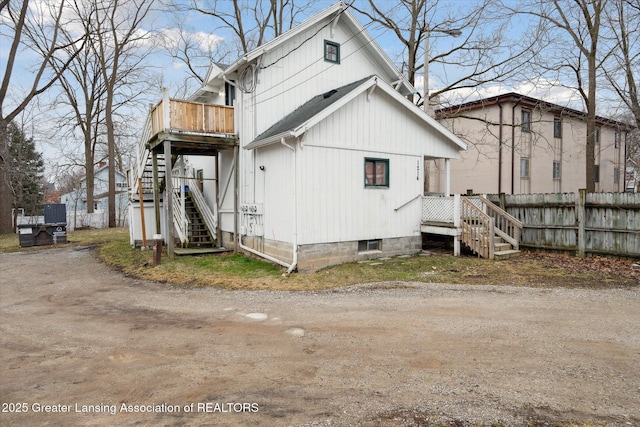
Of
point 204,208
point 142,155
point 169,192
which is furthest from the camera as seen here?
point 204,208

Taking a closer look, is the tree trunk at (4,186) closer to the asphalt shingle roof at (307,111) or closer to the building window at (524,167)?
the asphalt shingle roof at (307,111)

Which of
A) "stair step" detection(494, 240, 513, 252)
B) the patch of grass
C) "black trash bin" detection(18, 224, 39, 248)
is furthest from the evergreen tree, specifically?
"stair step" detection(494, 240, 513, 252)

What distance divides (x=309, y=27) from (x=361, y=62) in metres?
2.38

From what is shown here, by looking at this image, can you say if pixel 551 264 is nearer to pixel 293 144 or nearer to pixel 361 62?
pixel 293 144

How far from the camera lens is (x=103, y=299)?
25.7 ft

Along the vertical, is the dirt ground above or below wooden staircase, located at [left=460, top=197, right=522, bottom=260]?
below

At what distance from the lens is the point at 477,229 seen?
11180 millimetres

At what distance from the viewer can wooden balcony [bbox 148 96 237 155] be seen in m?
11.1

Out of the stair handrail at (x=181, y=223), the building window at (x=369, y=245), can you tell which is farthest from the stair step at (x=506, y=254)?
the stair handrail at (x=181, y=223)

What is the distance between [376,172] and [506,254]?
14.7ft

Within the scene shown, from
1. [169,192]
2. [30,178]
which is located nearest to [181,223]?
[169,192]

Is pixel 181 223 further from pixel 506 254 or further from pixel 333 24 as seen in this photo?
pixel 506 254

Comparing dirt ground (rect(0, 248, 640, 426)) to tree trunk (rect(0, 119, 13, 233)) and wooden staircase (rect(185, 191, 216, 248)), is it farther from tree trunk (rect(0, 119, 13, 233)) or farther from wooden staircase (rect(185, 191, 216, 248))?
tree trunk (rect(0, 119, 13, 233))

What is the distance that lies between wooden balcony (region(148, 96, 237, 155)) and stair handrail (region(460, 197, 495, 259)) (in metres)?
7.49
